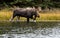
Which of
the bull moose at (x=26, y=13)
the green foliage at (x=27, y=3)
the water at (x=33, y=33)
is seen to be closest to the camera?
the water at (x=33, y=33)

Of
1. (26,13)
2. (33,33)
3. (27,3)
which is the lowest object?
(27,3)

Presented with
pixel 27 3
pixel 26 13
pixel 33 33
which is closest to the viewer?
pixel 33 33

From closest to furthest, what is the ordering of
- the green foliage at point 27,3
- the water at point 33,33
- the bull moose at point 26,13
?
the water at point 33,33
the bull moose at point 26,13
the green foliage at point 27,3

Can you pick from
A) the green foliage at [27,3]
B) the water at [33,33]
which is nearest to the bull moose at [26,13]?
the green foliage at [27,3]

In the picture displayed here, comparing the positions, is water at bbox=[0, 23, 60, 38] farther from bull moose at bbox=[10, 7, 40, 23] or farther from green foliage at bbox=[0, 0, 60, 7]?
green foliage at bbox=[0, 0, 60, 7]

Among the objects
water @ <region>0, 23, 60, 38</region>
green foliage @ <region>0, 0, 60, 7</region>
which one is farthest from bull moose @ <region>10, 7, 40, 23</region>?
water @ <region>0, 23, 60, 38</region>

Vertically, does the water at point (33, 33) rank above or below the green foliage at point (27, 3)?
above

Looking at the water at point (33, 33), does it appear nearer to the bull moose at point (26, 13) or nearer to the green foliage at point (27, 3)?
the bull moose at point (26, 13)

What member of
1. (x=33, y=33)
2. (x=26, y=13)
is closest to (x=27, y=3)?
(x=26, y=13)

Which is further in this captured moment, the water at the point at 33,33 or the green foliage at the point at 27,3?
the green foliage at the point at 27,3

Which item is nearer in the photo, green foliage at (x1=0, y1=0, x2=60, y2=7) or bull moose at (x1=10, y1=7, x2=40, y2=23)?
bull moose at (x1=10, y1=7, x2=40, y2=23)

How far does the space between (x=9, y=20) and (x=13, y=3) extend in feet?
25.5

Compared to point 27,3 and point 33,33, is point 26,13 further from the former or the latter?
point 33,33

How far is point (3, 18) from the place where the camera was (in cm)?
3669
